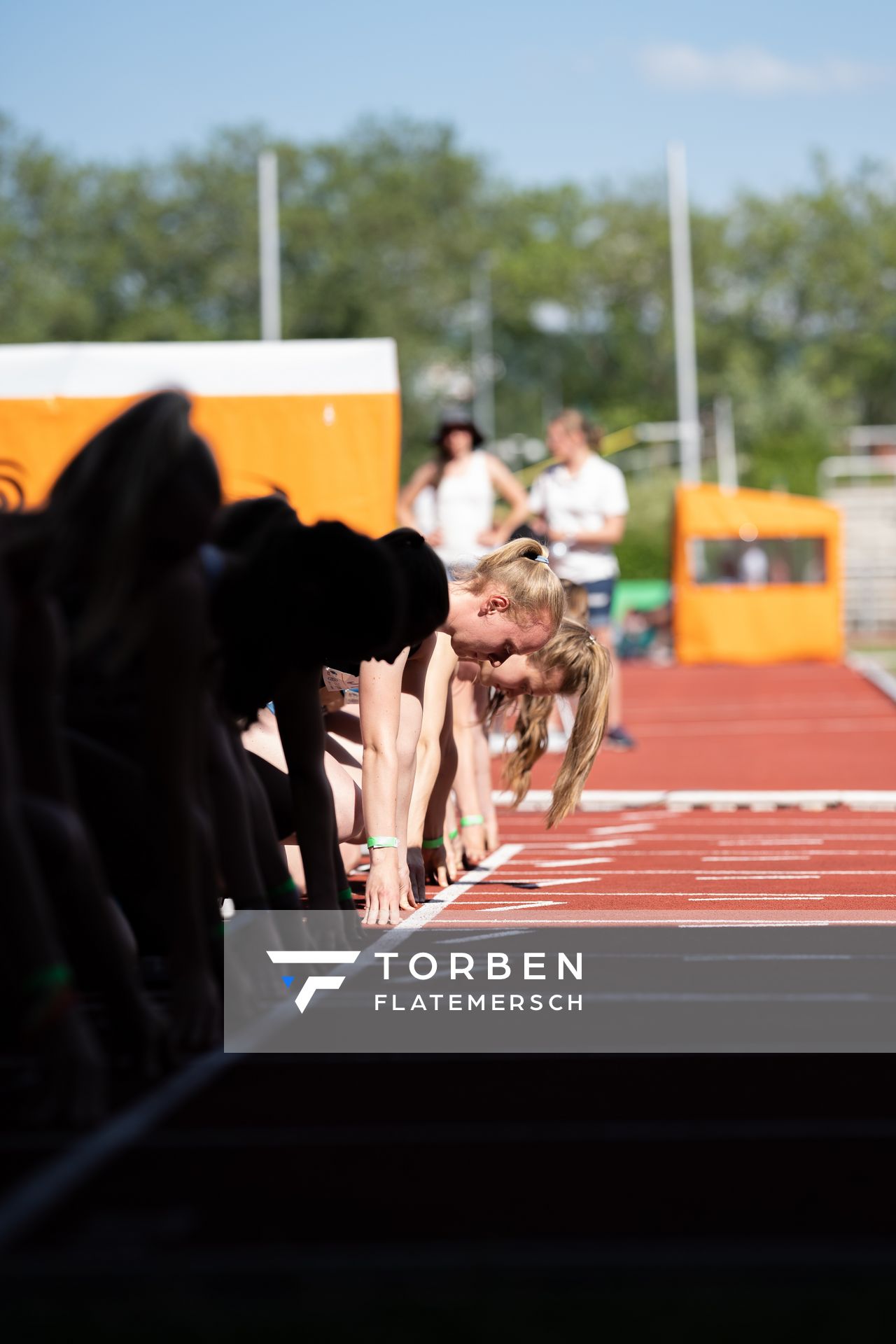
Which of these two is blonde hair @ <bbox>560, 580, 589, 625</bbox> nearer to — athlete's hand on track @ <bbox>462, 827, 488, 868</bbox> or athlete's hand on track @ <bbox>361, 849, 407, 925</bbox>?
athlete's hand on track @ <bbox>462, 827, 488, 868</bbox>

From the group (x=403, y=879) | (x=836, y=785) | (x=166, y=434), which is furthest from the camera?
(x=836, y=785)

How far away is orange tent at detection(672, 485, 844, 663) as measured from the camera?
25.4 m

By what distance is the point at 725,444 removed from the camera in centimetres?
7906

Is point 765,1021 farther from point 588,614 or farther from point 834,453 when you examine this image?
point 834,453

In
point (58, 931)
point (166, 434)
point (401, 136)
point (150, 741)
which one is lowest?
point (58, 931)

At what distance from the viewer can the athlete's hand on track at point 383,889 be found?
5.42 meters

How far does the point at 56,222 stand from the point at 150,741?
6473cm

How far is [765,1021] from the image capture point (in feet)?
13.8

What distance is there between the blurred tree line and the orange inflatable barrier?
4116 centimetres

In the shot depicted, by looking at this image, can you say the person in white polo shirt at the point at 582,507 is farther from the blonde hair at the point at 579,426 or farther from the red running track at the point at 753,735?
the red running track at the point at 753,735

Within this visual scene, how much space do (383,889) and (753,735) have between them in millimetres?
9566

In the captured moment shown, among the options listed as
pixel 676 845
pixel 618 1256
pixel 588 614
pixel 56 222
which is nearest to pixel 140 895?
pixel 618 1256

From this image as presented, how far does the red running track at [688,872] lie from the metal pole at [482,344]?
5964 centimetres

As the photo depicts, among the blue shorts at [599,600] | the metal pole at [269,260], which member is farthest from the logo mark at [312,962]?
the metal pole at [269,260]
